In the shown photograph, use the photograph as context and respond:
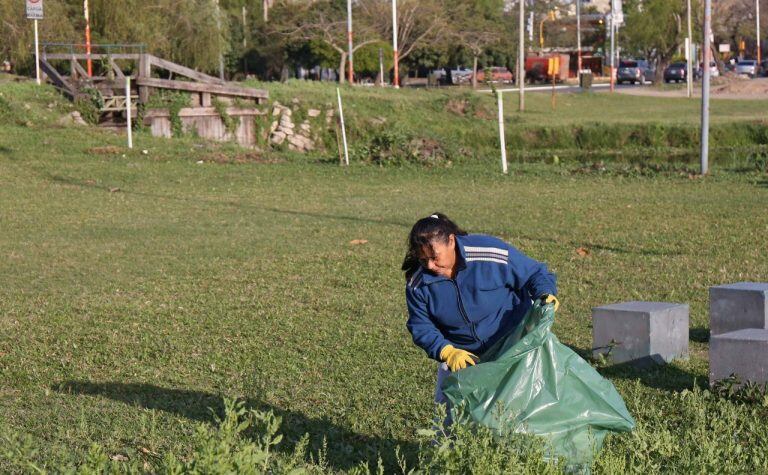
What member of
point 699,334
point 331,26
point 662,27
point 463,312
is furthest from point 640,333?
point 662,27

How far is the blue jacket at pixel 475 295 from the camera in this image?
538 centimetres

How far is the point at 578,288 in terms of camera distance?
36.1ft

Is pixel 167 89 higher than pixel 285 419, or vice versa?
pixel 167 89

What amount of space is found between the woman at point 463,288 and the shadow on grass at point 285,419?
0.73 metres

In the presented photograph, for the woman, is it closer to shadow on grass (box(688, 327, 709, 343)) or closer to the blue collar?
the blue collar

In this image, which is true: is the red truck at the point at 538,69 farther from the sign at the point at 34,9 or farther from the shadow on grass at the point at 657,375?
the shadow on grass at the point at 657,375

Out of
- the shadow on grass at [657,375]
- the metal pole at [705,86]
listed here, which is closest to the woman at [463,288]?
the shadow on grass at [657,375]

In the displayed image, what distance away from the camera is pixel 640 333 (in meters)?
7.85

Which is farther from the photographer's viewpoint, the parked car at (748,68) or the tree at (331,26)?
the parked car at (748,68)

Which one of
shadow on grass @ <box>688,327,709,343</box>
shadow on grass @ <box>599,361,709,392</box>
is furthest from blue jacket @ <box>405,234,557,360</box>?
shadow on grass @ <box>688,327,709,343</box>

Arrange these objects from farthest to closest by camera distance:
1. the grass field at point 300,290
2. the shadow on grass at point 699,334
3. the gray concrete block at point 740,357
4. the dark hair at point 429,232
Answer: the shadow on grass at point 699,334 < the gray concrete block at point 740,357 < the grass field at point 300,290 < the dark hair at point 429,232

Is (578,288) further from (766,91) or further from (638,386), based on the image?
(766,91)

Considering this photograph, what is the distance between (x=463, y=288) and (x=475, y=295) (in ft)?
0.21

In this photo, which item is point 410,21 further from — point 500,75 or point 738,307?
point 738,307
